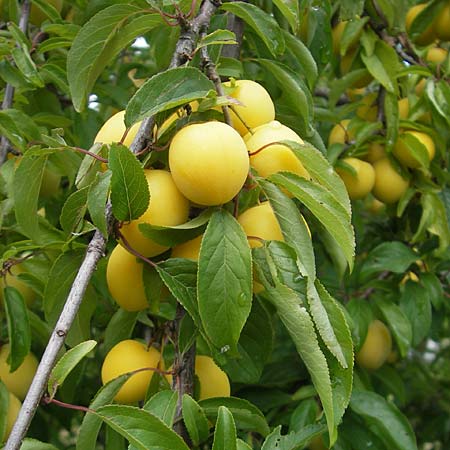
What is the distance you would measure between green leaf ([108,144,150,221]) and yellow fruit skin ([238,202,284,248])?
12cm

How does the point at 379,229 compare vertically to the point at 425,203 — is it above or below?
below

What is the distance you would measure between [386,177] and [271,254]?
31.5 inches

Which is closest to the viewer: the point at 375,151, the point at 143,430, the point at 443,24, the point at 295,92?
the point at 143,430

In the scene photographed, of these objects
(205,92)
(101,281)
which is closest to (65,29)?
(101,281)

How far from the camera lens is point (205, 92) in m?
0.78

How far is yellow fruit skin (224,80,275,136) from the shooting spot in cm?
89

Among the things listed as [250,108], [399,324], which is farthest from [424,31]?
[250,108]

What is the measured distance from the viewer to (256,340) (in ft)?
3.27

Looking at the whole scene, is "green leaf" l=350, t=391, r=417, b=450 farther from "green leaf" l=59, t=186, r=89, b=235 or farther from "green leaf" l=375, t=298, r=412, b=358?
"green leaf" l=59, t=186, r=89, b=235

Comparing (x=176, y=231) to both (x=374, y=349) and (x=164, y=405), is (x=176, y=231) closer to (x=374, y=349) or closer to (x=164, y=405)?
(x=164, y=405)

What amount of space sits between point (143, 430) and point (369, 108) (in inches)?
44.8

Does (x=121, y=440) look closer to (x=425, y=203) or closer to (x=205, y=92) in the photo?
(x=205, y=92)

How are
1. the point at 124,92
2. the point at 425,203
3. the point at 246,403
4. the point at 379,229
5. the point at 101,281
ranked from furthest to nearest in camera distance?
1. the point at 379,229
2. the point at 124,92
3. the point at 425,203
4. the point at 101,281
5. the point at 246,403

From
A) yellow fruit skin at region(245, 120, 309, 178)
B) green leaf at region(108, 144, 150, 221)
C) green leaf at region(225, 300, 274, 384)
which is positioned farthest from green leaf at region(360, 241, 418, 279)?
green leaf at region(108, 144, 150, 221)
